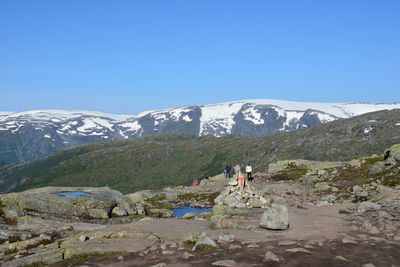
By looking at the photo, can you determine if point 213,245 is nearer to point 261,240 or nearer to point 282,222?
point 261,240

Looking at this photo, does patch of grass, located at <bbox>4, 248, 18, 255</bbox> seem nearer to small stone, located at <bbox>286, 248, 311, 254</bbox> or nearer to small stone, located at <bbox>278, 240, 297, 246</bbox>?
small stone, located at <bbox>278, 240, 297, 246</bbox>

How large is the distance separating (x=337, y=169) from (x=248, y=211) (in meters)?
51.2

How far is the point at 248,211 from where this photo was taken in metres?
39.7

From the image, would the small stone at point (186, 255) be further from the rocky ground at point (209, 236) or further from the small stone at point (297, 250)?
the small stone at point (297, 250)

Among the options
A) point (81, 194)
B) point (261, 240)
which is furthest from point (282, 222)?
point (81, 194)

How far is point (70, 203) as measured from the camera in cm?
5278

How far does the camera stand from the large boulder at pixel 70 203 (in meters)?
48.2

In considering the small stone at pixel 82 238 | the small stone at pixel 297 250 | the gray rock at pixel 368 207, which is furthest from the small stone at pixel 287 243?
the gray rock at pixel 368 207

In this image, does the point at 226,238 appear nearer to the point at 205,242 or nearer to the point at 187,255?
the point at 205,242

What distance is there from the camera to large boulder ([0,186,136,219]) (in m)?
48.2

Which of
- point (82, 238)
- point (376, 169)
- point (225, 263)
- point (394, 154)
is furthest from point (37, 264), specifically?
point (394, 154)

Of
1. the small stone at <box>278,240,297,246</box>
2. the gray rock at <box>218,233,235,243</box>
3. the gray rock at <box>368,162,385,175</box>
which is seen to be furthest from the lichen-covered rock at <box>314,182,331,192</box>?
the gray rock at <box>218,233,235,243</box>

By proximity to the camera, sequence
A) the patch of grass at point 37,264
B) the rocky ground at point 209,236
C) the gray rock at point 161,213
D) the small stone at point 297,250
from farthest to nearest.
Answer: the gray rock at point 161,213 → the patch of grass at point 37,264 → the small stone at point 297,250 → the rocky ground at point 209,236

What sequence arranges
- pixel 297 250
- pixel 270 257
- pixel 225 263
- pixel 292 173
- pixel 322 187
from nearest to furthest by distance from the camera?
pixel 225 263
pixel 270 257
pixel 297 250
pixel 322 187
pixel 292 173
